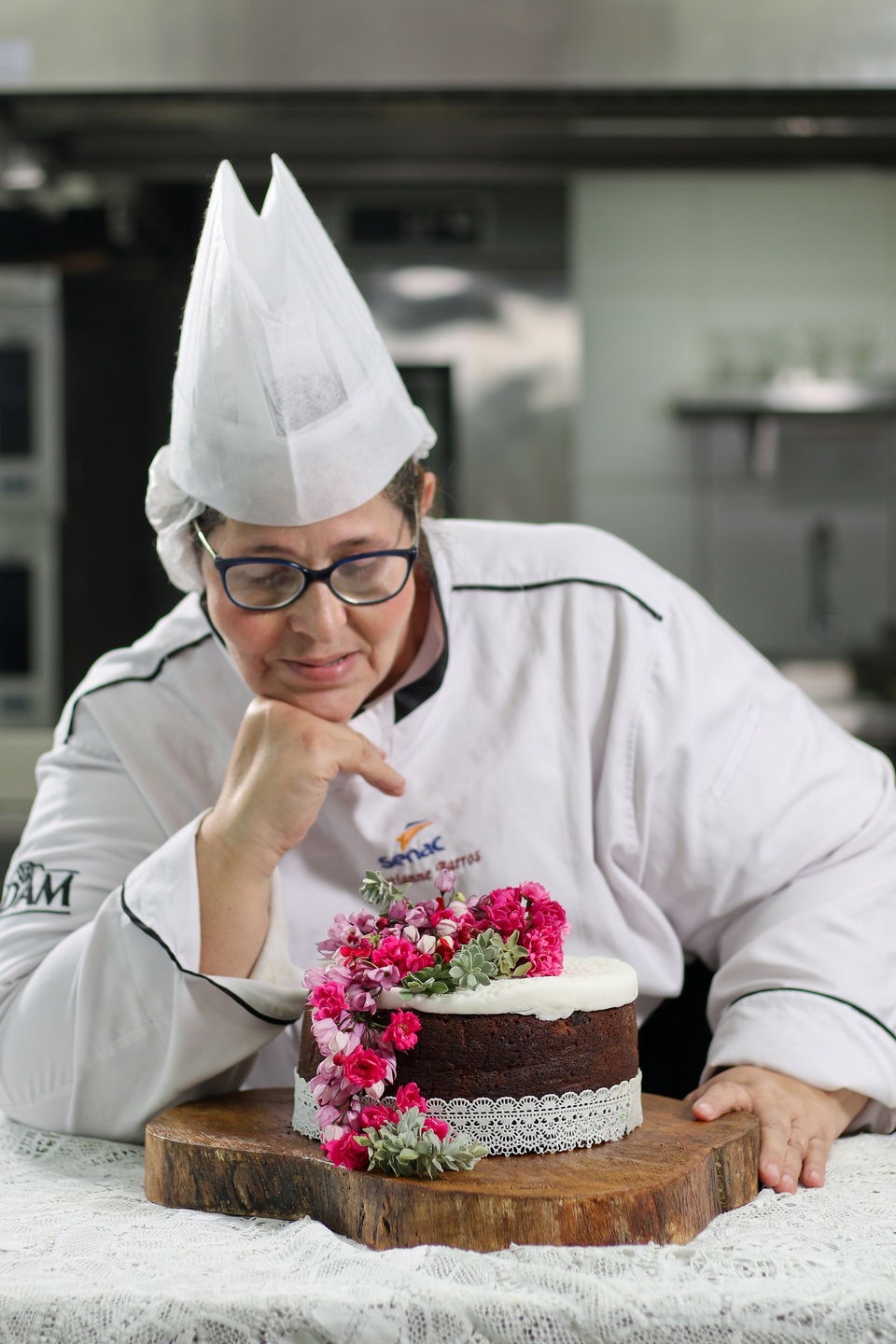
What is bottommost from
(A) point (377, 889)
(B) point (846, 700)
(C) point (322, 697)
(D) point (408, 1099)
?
(B) point (846, 700)

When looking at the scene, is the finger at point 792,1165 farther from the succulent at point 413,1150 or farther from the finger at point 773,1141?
the succulent at point 413,1150

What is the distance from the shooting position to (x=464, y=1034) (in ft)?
2.84

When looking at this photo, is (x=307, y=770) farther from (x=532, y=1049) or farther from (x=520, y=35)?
(x=520, y=35)

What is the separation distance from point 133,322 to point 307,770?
2.18 metres

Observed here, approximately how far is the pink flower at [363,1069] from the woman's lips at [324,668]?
360 millimetres

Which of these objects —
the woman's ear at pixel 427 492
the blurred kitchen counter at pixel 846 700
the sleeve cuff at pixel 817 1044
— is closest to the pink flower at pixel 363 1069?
the sleeve cuff at pixel 817 1044

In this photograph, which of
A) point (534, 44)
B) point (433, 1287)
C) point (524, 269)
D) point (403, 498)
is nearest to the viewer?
point (433, 1287)

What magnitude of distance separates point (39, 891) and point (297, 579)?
378mm

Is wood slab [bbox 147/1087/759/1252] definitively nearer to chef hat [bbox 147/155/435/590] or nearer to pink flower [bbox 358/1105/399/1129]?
pink flower [bbox 358/1105/399/1129]

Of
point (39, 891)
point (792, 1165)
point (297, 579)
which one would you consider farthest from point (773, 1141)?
point (39, 891)

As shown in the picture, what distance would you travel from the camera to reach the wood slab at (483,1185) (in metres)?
0.75

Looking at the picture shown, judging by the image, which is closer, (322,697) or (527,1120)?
(527,1120)

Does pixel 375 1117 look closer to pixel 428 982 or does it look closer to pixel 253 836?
pixel 428 982

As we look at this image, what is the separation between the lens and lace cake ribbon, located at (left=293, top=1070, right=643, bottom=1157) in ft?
2.79
